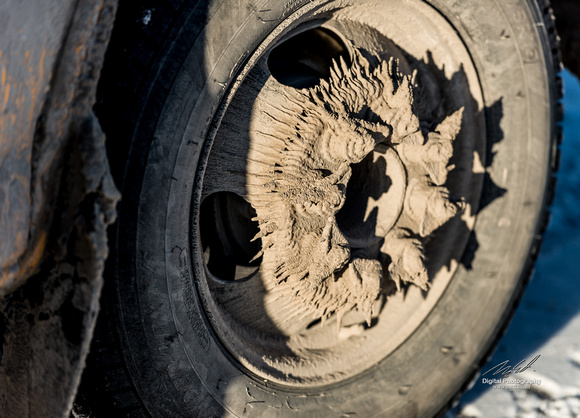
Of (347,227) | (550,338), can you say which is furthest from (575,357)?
(347,227)

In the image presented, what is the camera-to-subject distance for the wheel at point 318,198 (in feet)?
2.58

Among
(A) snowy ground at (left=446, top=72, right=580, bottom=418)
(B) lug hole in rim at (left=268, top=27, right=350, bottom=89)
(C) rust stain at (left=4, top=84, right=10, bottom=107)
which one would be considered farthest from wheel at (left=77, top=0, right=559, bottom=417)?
(A) snowy ground at (left=446, top=72, right=580, bottom=418)

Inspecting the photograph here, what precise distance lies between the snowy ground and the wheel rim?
43 centimetres

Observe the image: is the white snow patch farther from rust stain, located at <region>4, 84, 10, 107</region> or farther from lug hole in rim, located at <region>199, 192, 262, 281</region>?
rust stain, located at <region>4, 84, 10, 107</region>

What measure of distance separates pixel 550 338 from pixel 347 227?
3.11 feet

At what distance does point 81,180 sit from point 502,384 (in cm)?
139

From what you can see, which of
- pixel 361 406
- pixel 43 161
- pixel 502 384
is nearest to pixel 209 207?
pixel 43 161

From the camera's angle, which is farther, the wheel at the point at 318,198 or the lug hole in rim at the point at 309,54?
the lug hole in rim at the point at 309,54

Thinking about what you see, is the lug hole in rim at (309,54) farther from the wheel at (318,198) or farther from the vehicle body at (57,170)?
the vehicle body at (57,170)

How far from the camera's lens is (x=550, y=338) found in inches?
66.3

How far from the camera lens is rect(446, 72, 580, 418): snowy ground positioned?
4.89ft

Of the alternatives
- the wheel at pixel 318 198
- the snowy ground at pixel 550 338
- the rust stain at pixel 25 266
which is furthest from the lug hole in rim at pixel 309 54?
the snowy ground at pixel 550 338

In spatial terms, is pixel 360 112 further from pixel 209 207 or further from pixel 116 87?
pixel 116 87

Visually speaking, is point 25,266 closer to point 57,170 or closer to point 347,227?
point 57,170
